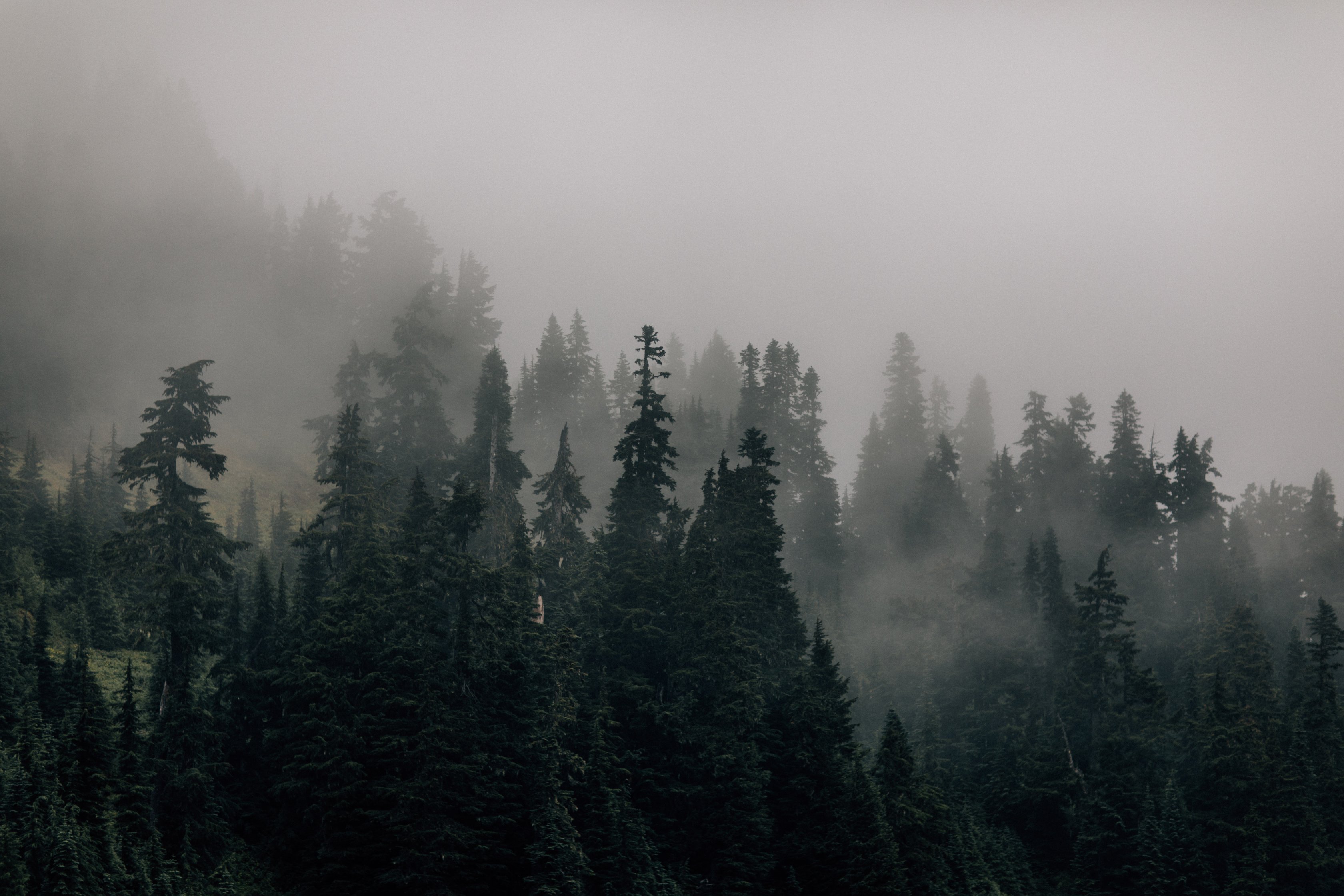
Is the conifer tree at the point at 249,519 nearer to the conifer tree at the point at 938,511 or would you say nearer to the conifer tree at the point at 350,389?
the conifer tree at the point at 350,389

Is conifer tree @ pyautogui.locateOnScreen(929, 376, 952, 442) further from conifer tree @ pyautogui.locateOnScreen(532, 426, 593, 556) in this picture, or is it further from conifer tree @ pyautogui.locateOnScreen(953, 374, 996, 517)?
conifer tree @ pyautogui.locateOnScreen(532, 426, 593, 556)

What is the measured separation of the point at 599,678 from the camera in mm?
45750

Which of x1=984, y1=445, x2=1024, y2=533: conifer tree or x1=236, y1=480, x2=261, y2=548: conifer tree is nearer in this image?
x1=236, y1=480, x2=261, y2=548: conifer tree

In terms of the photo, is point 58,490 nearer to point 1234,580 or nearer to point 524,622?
point 524,622

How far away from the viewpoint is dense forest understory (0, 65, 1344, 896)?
3806 cm

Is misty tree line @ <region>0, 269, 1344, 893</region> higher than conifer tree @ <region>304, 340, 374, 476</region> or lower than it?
lower

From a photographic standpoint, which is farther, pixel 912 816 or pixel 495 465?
pixel 495 465

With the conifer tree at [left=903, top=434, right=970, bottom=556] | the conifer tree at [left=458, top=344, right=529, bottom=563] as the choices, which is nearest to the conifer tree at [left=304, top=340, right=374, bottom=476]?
the conifer tree at [left=458, top=344, right=529, bottom=563]

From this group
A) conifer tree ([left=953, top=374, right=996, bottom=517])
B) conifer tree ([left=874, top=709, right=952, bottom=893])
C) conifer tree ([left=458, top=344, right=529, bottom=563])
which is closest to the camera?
conifer tree ([left=874, top=709, right=952, bottom=893])

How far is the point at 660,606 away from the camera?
48.9 meters

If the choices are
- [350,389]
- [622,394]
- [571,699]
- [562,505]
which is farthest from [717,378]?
[571,699]

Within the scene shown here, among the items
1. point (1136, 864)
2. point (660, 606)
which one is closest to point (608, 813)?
point (660, 606)

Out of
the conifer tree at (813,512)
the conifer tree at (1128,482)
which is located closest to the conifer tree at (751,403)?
the conifer tree at (813,512)

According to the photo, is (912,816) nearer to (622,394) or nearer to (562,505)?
(562,505)
